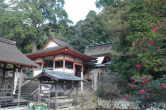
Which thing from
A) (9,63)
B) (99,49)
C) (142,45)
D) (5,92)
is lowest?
(5,92)

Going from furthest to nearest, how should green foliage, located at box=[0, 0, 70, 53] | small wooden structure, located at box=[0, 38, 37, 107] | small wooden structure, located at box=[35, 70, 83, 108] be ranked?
green foliage, located at box=[0, 0, 70, 53] → small wooden structure, located at box=[35, 70, 83, 108] → small wooden structure, located at box=[0, 38, 37, 107]

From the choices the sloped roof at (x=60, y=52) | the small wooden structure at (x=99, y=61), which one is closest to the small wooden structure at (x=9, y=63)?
the sloped roof at (x=60, y=52)

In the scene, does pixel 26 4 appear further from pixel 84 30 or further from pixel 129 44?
pixel 129 44

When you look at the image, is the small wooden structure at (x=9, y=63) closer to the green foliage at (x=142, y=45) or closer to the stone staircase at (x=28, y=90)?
Result: the stone staircase at (x=28, y=90)

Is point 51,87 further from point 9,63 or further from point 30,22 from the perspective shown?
point 30,22

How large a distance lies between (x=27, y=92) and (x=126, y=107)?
26.4ft

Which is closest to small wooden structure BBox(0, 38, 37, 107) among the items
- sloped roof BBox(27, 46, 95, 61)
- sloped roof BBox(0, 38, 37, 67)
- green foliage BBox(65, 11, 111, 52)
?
sloped roof BBox(0, 38, 37, 67)

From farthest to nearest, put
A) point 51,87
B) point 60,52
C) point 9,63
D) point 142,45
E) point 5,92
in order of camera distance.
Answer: point 60,52 → point 51,87 → point 5,92 → point 9,63 → point 142,45

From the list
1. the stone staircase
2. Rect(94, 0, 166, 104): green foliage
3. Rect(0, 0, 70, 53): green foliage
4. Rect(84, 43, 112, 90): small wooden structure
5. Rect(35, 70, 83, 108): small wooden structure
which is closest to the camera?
Rect(94, 0, 166, 104): green foliage

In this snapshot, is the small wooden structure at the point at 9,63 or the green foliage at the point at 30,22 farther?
the green foliage at the point at 30,22

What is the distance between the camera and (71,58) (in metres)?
17.4

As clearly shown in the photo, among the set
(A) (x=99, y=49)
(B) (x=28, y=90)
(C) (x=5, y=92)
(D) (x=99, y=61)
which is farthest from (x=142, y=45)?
(A) (x=99, y=49)

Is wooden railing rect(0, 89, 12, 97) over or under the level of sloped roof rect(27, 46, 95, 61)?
under

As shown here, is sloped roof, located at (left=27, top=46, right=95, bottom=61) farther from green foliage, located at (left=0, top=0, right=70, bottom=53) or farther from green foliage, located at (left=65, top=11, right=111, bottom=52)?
green foliage, located at (left=65, top=11, right=111, bottom=52)
